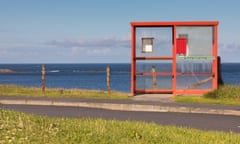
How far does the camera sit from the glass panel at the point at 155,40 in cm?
2317

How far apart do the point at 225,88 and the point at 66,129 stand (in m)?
12.9

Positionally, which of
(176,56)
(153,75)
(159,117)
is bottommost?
(159,117)

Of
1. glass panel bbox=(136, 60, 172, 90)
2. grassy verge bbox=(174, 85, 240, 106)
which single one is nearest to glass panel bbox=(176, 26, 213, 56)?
glass panel bbox=(136, 60, 172, 90)

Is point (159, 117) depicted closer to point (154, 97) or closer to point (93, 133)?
point (154, 97)

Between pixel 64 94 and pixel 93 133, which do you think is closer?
pixel 93 133

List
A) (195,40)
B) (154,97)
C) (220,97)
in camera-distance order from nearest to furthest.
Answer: (220,97) → (154,97) → (195,40)

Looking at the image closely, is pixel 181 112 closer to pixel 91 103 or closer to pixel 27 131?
pixel 91 103

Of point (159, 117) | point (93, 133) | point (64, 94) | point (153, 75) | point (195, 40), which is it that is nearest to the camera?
point (93, 133)

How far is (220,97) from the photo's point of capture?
68.1 feet

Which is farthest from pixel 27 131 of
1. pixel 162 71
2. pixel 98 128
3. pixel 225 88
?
pixel 162 71

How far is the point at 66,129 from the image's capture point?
958cm

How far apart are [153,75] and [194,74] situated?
2033mm

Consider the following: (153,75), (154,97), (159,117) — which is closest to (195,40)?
(153,75)

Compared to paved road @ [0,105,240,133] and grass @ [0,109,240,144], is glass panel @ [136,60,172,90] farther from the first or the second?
grass @ [0,109,240,144]
